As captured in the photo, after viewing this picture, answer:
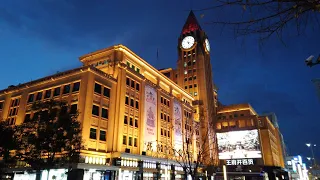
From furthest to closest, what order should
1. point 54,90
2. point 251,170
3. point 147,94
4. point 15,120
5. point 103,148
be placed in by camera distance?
1. point 251,170
2. point 147,94
3. point 15,120
4. point 54,90
5. point 103,148

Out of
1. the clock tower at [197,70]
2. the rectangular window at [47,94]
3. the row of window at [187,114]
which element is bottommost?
the rectangular window at [47,94]

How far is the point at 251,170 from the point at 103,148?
149 ft

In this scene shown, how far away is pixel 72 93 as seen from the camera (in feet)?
110

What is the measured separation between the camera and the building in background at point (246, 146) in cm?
6250

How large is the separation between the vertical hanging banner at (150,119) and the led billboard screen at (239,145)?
1215 inches

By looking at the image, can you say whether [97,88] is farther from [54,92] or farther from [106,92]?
[54,92]

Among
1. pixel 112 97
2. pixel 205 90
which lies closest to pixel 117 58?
pixel 112 97

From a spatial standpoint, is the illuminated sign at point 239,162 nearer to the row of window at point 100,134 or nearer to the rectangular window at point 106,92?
the row of window at point 100,134

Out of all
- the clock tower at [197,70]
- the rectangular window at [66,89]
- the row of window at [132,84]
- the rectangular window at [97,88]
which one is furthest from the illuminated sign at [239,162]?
the rectangular window at [66,89]

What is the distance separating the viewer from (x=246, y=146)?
6475cm

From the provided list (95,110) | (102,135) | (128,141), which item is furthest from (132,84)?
(102,135)

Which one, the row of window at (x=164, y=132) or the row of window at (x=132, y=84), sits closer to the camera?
→ the row of window at (x=132, y=84)

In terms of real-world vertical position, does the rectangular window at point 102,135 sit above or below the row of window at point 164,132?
below

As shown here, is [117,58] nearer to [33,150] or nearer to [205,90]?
[33,150]
